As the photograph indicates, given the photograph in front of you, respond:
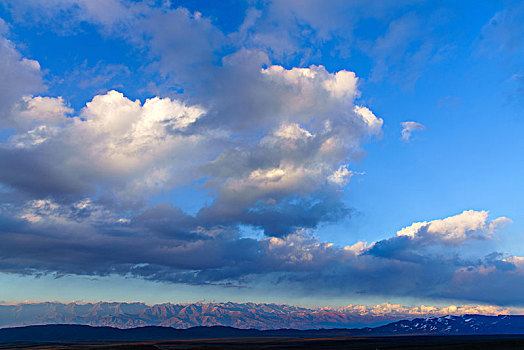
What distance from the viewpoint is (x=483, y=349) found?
199 metres

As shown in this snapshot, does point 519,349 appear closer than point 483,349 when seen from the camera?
Yes

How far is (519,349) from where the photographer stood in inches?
6772

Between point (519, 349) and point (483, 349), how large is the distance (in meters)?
29.6
